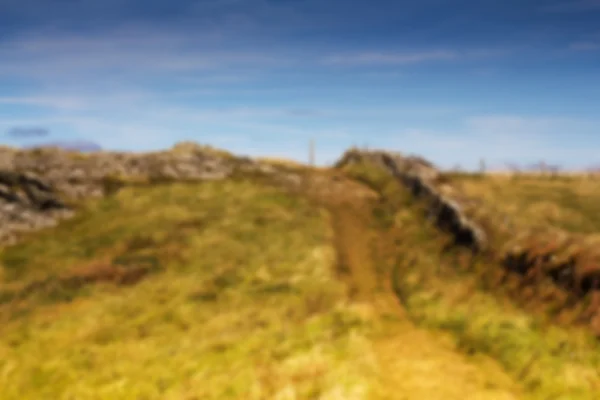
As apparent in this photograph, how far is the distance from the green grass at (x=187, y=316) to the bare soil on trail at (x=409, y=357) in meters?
1.06

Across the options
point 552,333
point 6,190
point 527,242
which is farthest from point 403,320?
point 6,190

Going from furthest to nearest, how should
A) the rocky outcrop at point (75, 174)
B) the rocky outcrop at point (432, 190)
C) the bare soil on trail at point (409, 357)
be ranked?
1. the rocky outcrop at point (75, 174)
2. the rocky outcrop at point (432, 190)
3. the bare soil on trail at point (409, 357)

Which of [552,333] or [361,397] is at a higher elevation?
[552,333]

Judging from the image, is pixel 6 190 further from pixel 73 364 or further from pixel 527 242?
pixel 527 242

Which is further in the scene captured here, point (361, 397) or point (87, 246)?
point (87, 246)

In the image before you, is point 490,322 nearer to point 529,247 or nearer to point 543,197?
point 529,247

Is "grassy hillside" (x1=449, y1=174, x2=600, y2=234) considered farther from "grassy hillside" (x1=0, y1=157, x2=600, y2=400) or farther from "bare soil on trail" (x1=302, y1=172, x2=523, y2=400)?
"bare soil on trail" (x1=302, y1=172, x2=523, y2=400)

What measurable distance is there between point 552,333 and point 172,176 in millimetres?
46710

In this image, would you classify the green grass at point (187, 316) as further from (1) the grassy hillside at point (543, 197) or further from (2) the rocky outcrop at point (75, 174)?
(1) the grassy hillside at point (543, 197)

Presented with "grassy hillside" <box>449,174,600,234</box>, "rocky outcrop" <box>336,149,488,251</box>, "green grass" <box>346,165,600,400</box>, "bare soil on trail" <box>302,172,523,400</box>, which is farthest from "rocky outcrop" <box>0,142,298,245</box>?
"green grass" <box>346,165,600,400</box>

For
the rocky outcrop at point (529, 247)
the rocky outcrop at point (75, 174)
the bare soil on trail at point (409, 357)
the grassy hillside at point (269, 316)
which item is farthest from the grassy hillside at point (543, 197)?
the rocky outcrop at point (75, 174)

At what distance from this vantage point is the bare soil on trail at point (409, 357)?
16.7 m

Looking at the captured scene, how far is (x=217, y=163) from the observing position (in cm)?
6100

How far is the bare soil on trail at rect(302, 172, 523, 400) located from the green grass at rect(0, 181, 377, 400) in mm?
1061
